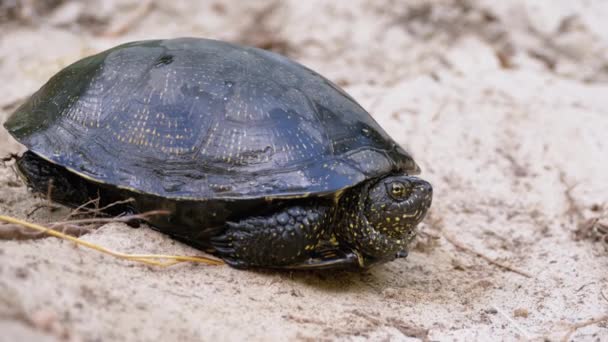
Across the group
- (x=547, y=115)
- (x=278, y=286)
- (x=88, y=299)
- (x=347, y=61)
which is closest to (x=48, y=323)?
(x=88, y=299)

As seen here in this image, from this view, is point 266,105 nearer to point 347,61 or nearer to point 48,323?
point 48,323

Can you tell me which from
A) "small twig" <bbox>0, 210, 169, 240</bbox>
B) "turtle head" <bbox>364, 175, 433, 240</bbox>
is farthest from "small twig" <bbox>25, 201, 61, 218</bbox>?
"turtle head" <bbox>364, 175, 433, 240</bbox>

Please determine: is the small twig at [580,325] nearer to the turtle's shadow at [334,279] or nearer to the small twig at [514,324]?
the small twig at [514,324]

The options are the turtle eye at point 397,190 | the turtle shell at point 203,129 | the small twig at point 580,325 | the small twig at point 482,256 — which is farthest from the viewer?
the small twig at point 482,256

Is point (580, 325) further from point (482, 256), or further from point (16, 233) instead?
point (16, 233)

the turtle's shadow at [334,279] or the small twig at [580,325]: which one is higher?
the turtle's shadow at [334,279]

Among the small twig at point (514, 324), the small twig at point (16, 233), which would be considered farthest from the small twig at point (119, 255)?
the small twig at point (514, 324)

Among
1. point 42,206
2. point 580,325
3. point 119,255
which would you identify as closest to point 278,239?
point 119,255

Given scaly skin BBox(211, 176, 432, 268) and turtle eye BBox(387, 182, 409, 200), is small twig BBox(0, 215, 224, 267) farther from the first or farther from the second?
turtle eye BBox(387, 182, 409, 200)
